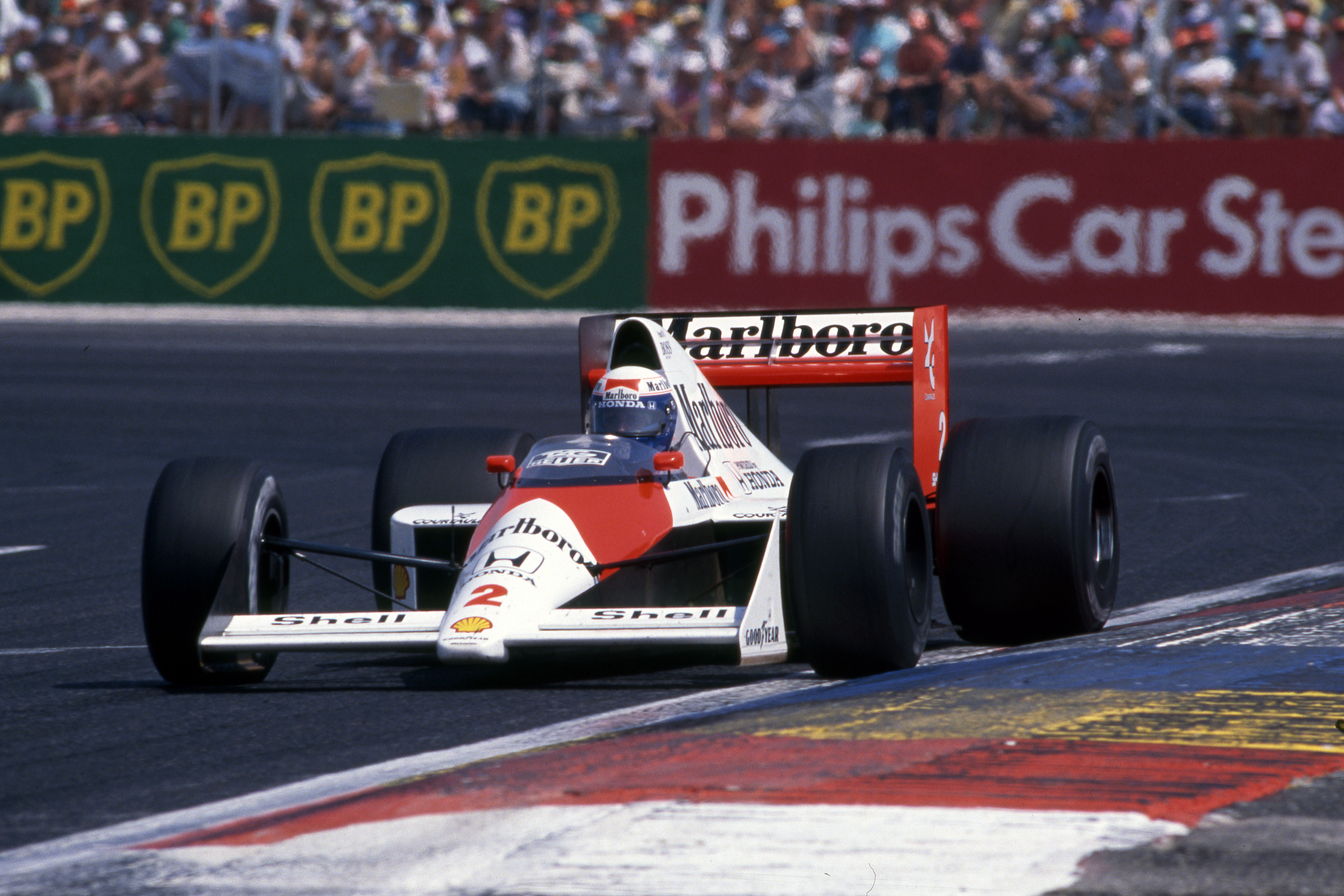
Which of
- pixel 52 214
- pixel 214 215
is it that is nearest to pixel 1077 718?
pixel 214 215

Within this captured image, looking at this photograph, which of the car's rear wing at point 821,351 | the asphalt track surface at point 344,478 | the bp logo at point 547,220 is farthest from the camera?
the bp logo at point 547,220

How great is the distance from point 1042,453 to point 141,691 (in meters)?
3.04

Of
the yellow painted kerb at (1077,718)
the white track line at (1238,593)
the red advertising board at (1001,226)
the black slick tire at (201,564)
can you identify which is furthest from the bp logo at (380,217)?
the yellow painted kerb at (1077,718)

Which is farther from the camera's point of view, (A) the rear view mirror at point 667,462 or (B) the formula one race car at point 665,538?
(A) the rear view mirror at point 667,462

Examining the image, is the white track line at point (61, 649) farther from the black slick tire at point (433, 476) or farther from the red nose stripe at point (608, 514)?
the red nose stripe at point (608, 514)

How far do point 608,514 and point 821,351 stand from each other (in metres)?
1.95

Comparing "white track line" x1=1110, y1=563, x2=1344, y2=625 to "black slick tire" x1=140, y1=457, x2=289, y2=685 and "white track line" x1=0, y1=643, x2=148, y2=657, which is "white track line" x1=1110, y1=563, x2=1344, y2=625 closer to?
"black slick tire" x1=140, y1=457, x2=289, y2=685

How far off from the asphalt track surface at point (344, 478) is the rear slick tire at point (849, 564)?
17.2 inches

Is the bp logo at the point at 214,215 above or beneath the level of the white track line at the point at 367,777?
above

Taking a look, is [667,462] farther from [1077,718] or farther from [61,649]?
[61,649]

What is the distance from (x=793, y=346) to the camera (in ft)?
27.6

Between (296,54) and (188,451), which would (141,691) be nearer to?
(188,451)

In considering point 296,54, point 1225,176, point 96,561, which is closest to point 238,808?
point 96,561

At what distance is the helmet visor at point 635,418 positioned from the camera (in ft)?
23.2
